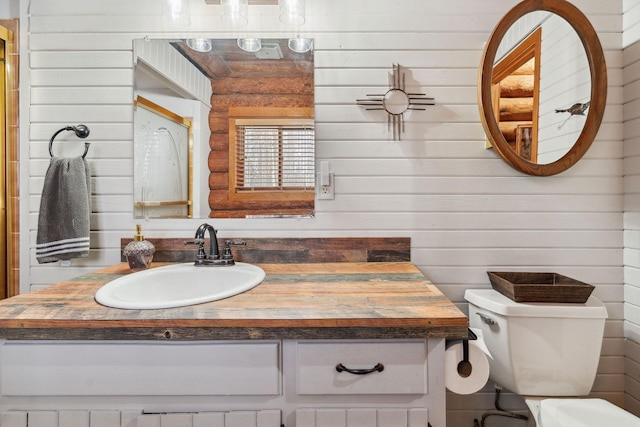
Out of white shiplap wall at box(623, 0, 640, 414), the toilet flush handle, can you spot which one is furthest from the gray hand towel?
white shiplap wall at box(623, 0, 640, 414)

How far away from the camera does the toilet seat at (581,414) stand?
114 cm

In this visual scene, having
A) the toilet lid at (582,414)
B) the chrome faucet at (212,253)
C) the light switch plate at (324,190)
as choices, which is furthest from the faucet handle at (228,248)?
the toilet lid at (582,414)

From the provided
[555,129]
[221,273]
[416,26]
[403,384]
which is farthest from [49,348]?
[555,129]

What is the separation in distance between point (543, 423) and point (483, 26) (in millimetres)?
1588

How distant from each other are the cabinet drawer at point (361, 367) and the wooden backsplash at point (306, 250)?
697 mm

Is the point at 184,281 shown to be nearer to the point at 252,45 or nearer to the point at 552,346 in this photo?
the point at 252,45

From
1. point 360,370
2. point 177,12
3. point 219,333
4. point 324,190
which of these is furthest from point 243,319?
point 177,12

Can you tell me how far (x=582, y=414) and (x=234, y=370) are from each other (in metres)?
1.14

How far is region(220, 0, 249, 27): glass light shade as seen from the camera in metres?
1.53

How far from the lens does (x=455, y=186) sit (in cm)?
161

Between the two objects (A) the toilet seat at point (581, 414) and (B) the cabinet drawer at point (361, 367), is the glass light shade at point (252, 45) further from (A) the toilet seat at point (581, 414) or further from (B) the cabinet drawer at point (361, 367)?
(A) the toilet seat at point (581, 414)

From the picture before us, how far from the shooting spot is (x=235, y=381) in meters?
0.91

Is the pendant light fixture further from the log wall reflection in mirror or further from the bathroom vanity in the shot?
the bathroom vanity

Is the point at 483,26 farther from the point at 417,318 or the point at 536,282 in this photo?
the point at 417,318
